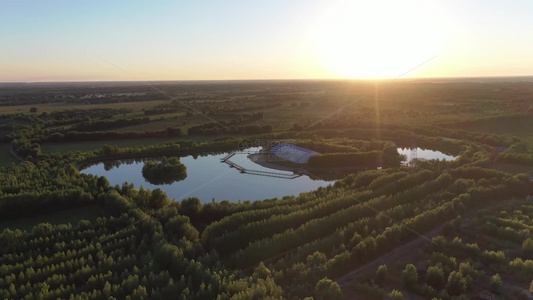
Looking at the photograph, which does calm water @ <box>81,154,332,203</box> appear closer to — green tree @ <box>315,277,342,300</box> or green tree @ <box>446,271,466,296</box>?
green tree @ <box>315,277,342,300</box>

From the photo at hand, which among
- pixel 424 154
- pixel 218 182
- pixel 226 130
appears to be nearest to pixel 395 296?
pixel 218 182

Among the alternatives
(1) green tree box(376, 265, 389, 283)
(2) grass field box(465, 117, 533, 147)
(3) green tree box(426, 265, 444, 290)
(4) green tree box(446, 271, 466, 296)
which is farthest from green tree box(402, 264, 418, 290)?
(2) grass field box(465, 117, 533, 147)

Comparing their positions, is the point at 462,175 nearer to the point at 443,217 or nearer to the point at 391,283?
the point at 443,217

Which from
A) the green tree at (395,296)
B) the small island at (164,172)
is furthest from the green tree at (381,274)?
the small island at (164,172)

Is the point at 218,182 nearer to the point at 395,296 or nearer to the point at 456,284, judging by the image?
the point at 395,296

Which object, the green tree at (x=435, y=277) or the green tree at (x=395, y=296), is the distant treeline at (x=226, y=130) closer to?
the green tree at (x=435, y=277)

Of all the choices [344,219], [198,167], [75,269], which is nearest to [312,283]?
[344,219]
